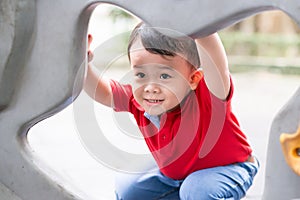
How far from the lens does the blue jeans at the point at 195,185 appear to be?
4.46 ft

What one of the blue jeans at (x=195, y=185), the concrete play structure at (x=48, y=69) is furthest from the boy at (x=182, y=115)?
the concrete play structure at (x=48, y=69)

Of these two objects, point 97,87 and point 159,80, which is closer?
point 159,80

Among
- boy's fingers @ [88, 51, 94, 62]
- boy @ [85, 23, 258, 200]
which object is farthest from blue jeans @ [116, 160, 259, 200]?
boy's fingers @ [88, 51, 94, 62]

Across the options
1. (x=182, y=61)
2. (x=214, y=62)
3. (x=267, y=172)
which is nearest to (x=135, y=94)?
(x=182, y=61)

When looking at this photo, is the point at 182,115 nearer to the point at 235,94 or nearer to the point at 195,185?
the point at 195,185

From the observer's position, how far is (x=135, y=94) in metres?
1.35

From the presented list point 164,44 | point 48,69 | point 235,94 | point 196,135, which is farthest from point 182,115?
point 235,94

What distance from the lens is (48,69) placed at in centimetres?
124

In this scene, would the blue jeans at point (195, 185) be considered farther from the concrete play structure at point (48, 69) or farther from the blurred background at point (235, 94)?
the concrete play structure at point (48, 69)

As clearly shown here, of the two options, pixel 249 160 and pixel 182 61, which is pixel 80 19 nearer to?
pixel 182 61

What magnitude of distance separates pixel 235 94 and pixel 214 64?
440 centimetres

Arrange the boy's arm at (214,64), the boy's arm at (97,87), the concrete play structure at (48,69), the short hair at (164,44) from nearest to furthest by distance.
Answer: the concrete play structure at (48,69) < the boy's arm at (214,64) < the short hair at (164,44) < the boy's arm at (97,87)

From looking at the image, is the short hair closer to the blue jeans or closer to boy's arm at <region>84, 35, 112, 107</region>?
boy's arm at <region>84, 35, 112, 107</region>

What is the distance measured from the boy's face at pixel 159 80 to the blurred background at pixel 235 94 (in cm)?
8
